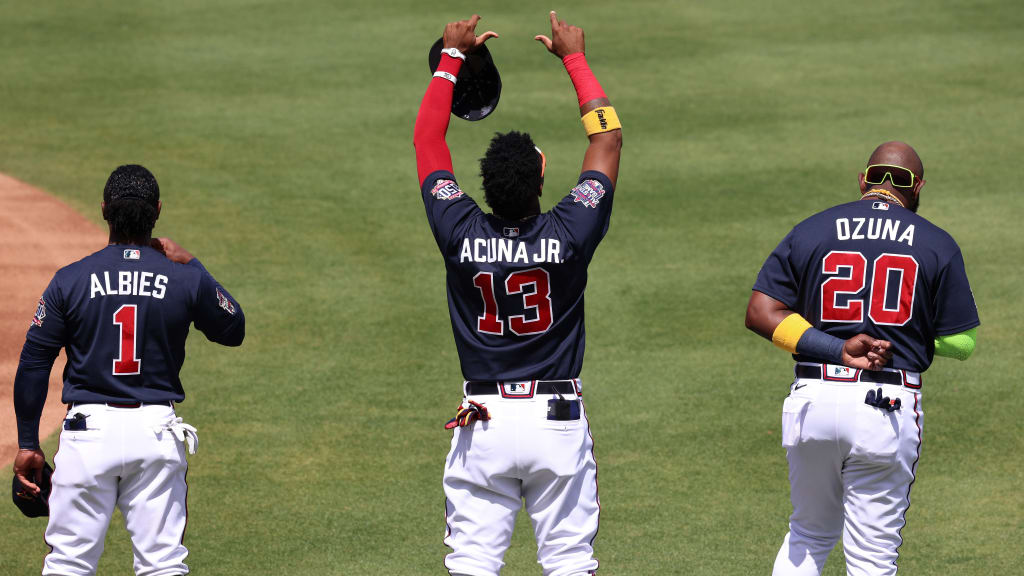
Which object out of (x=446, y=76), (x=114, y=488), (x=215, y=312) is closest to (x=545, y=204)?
(x=446, y=76)

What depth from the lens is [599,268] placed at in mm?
11859

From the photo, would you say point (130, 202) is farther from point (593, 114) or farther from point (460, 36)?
point (593, 114)

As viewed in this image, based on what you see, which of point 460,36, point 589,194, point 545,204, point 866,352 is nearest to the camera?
point 589,194

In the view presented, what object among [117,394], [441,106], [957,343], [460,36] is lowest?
Answer: [117,394]

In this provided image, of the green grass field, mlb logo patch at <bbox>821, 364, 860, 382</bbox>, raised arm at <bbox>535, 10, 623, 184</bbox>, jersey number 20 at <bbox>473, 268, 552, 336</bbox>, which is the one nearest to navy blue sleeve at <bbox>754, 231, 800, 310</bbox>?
mlb logo patch at <bbox>821, 364, 860, 382</bbox>

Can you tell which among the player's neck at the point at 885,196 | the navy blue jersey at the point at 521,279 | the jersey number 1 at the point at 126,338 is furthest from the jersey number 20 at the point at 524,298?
the player's neck at the point at 885,196

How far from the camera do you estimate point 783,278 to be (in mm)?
5609

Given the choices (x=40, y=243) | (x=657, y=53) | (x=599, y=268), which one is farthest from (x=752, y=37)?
(x=40, y=243)

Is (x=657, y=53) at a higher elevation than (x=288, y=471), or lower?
higher

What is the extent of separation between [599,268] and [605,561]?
5.11 m

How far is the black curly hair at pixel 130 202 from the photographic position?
5238 millimetres

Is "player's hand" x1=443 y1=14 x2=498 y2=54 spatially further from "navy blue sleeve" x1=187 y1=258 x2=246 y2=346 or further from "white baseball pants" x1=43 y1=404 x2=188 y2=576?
"white baseball pants" x1=43 y1=404 x2=188 y2=576

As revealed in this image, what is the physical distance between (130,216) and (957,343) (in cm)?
378

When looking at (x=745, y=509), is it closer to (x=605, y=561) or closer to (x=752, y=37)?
(x=605, y=561)
